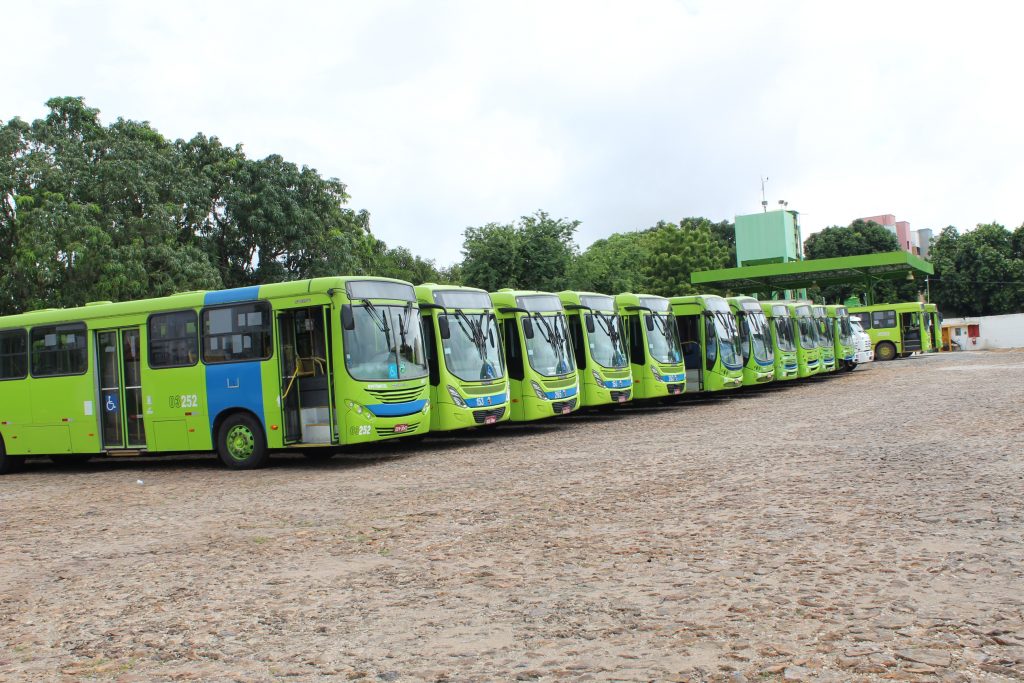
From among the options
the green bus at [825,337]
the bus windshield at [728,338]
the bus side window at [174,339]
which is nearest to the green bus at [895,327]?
the green bus at [825,337]

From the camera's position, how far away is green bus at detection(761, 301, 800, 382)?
30.4 meters

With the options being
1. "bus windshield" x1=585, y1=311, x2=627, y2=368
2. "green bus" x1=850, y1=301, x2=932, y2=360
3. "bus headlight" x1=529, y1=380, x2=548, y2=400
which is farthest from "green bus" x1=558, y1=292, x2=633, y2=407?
"green bus" x1=850, y1=301, x2=932, y2=360

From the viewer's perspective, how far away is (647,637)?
5.21m

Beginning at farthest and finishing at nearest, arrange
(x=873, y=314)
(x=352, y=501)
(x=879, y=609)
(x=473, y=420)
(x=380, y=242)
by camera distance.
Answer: (x=380, y=242) → (x=873, y=314) → (x=473, y=420) → (x=352, y=501) → (x=879, y=609)

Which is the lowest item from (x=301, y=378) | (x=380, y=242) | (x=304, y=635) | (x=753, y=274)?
(x=304, y=635)

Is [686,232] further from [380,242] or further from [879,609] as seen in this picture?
[879,609]

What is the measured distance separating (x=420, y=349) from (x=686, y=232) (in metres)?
58.8

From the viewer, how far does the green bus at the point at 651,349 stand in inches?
924

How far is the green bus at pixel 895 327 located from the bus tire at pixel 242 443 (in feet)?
134

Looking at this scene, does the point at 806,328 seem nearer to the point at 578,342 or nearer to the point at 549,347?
the point at 578,342

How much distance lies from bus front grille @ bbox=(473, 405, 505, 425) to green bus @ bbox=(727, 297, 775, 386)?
1188 centimetres

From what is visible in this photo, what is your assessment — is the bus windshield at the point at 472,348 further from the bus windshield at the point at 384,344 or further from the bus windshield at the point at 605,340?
the bus windshield at the point at 605,340

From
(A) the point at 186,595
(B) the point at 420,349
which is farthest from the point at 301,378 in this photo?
(A) the point at 186,595

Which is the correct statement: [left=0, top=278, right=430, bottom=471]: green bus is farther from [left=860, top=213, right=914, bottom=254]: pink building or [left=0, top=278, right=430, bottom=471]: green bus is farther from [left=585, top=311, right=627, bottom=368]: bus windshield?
[left=860, top=213, right=914, bottom=254]: pink building
